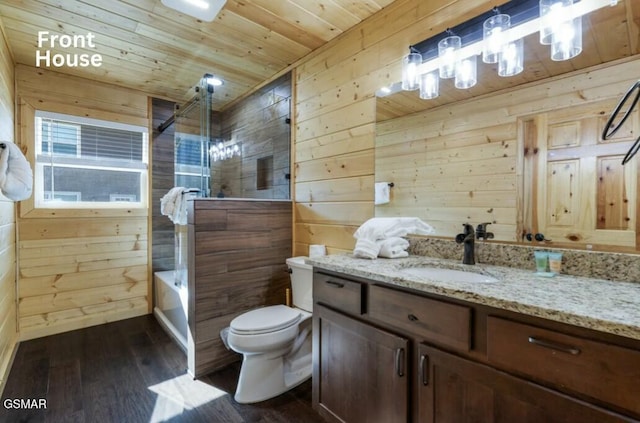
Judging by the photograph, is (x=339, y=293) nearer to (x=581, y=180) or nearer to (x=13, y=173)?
(x=581, y=180)

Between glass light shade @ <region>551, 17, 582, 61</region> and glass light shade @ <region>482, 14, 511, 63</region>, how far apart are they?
210 mm

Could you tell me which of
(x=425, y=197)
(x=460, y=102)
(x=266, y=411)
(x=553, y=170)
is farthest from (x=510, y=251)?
(x=266, y=411)

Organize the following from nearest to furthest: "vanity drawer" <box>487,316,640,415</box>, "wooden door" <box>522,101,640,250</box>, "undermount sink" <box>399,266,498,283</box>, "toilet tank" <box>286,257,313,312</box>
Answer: "vanity drawer" <box>487,316,640,415</box>, "wooden door" <box>522,101,640,250</box>, "undermount sink" <box>399,266,498,283</box>, "toilet tank" <box>286,257,313,312</box>

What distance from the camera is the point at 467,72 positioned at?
61.8 inches

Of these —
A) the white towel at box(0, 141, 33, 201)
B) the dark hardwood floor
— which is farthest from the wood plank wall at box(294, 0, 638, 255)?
the white towel at box(0, 141, 33, 201)

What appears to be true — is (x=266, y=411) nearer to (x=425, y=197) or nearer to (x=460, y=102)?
(x=425, y=197)

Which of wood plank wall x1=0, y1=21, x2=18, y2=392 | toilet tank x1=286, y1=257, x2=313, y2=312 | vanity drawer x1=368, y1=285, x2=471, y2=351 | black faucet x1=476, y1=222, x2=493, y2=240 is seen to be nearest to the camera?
vanity drawer x1=368, y1=285, x2=471, y2=351

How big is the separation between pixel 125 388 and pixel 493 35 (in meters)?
2.91

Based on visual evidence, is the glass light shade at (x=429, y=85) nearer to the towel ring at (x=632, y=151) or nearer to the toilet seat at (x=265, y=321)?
the towel ring at (x=632, y=151)

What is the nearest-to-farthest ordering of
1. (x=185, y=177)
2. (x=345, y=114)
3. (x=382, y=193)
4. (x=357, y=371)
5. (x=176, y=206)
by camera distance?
(x=357, y=371) < (x=382, y=193) < (x=345, y=114) < (x=176, y=206) < (x=185, y=177)

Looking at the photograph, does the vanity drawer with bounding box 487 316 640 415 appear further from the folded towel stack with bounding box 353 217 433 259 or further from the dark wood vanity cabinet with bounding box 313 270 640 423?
the folded towel stack with bounding box 353 217 433 259

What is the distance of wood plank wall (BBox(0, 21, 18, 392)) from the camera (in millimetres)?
2033

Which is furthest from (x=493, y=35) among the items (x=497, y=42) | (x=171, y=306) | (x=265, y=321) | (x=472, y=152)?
(x=171, y=306)

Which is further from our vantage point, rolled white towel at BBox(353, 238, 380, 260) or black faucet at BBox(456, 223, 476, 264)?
rolled white towel at BBox(353, 238, 380, 260)
